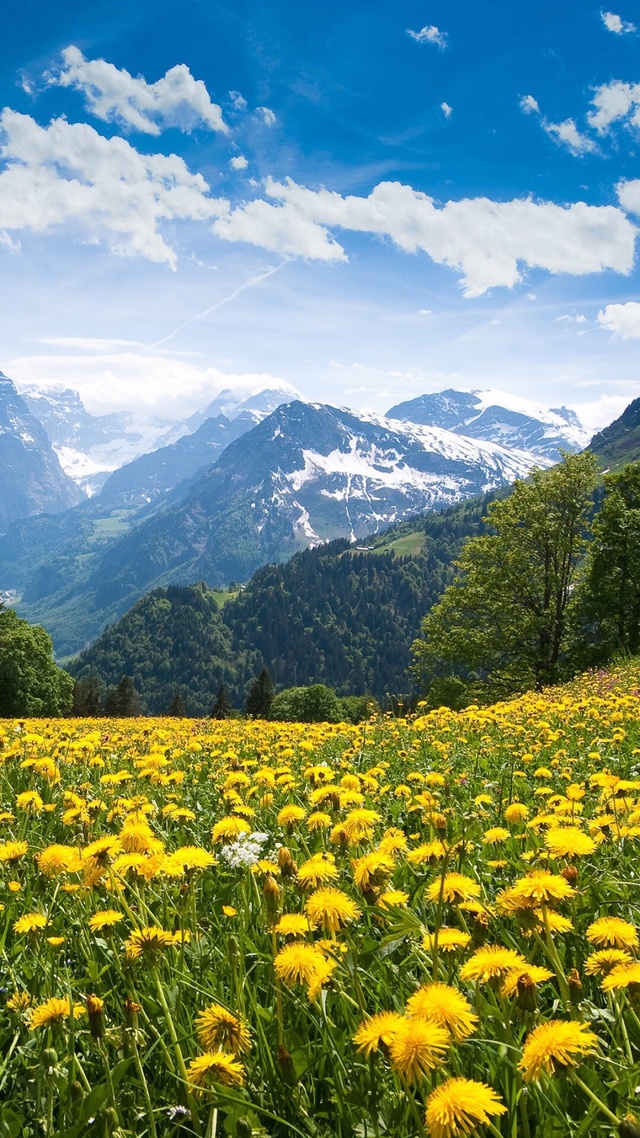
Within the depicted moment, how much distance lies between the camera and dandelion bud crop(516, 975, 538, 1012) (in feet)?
5.40

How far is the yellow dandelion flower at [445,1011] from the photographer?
4.86ft

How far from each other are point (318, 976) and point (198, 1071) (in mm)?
382

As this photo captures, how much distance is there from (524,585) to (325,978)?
33.8 m

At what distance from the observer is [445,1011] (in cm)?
150

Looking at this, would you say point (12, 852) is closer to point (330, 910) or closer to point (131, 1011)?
point (131, 1011)

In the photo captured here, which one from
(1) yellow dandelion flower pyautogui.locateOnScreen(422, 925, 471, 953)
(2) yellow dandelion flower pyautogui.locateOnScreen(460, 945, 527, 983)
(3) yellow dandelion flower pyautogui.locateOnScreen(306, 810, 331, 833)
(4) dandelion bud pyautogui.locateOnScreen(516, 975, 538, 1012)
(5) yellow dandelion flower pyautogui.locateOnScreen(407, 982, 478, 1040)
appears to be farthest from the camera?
(3) yellow dandelion flower pyautogui.locateOnScreen(306, 810, 331, 833)

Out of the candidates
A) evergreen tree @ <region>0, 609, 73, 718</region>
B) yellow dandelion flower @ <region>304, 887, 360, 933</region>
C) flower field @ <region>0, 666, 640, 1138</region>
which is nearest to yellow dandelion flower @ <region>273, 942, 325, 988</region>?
flower field @ <region>0, 666, 640, 1138</region>

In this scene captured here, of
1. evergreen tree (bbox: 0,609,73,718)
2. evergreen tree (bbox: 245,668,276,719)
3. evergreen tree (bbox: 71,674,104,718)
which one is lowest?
evergreen tree (bbox: 245,668,276,719)

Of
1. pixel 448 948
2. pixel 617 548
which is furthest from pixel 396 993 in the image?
pixel 617 548

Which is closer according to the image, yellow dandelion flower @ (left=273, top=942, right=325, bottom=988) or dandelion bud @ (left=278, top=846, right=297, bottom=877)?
yellow dandelion flower @ (left=273, top=942, right=325, bottom=988)

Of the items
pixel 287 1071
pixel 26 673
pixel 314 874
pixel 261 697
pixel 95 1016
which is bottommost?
pixel 261 697

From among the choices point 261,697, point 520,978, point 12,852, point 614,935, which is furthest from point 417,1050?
point 261,697

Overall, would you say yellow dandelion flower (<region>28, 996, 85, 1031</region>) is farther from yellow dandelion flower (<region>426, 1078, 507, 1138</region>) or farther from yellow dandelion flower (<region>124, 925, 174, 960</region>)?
yellow dandelion flower (<region>426, 1078, 507, 1138</region>)

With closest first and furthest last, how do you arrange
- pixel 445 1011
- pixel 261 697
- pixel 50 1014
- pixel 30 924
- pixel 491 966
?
pixel 445 1011 → pixel 491 966 → pixel 50 1014 → pixel 30 924 → pixel 261 697
